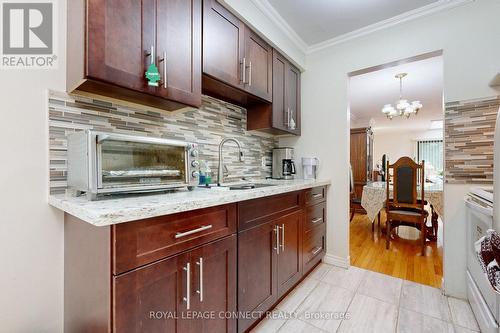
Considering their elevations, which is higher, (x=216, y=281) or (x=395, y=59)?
(x=395, y=59)

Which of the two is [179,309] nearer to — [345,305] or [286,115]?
[345,305]

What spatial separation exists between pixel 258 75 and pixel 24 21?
1.45m

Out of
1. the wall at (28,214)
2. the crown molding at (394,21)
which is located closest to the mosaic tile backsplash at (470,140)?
the crown molding at (394,21)

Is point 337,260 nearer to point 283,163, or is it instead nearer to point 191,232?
point 283,163

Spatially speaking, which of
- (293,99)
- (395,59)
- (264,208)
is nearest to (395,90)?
(395,59)

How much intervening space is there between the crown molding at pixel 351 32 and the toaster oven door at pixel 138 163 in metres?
1.44

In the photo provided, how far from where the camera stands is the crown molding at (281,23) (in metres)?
Result: 1.83

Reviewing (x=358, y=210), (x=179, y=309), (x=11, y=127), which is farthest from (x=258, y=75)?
Result: (x=358, y=210)

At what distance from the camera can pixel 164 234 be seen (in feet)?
2.89

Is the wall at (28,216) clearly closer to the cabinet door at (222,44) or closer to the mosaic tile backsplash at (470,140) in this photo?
the cabinet door at (222,44)

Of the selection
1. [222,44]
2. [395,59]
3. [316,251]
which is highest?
[395,59]

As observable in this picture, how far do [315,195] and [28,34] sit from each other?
224cm

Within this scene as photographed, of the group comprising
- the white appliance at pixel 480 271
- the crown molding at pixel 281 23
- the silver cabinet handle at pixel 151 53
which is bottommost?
the white appliance at pixel 480 271

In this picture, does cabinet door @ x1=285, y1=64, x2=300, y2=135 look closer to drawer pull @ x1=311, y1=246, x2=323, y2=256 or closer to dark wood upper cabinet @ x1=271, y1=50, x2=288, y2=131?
dark wood upper cabinet @ x1=271, y1=50, x2=288, y2=131
